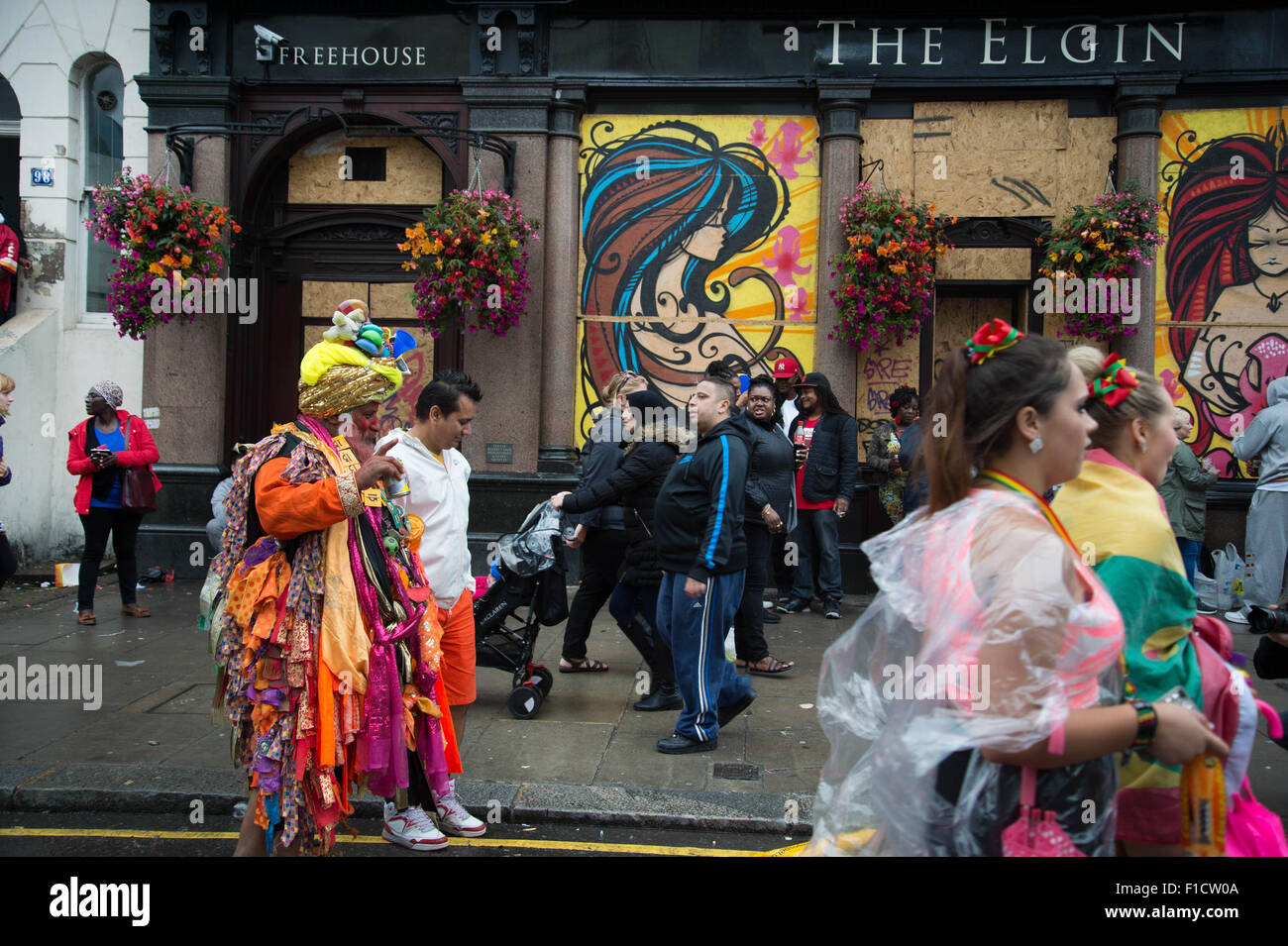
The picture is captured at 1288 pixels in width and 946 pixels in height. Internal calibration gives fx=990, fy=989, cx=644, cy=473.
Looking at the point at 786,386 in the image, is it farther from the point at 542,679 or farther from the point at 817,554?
the point at 542,679

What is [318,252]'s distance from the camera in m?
10.6

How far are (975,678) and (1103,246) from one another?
8.36 metres

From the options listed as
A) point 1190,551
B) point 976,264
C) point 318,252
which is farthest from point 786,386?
point 318,252

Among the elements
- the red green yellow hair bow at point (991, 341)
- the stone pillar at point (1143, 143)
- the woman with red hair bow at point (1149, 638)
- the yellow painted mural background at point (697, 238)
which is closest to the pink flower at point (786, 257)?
the yellow painted mural background at point (697, 238)

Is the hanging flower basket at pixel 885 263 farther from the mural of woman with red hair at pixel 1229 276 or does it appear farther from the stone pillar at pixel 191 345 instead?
the stone pillar at pixel 191 345

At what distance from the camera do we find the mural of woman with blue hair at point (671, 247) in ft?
33.1

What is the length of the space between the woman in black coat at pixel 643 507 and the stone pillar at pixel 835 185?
393cm

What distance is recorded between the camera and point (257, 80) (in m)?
10.3

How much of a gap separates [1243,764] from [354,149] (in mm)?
10227

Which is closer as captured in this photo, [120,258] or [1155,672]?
[1155,672]
